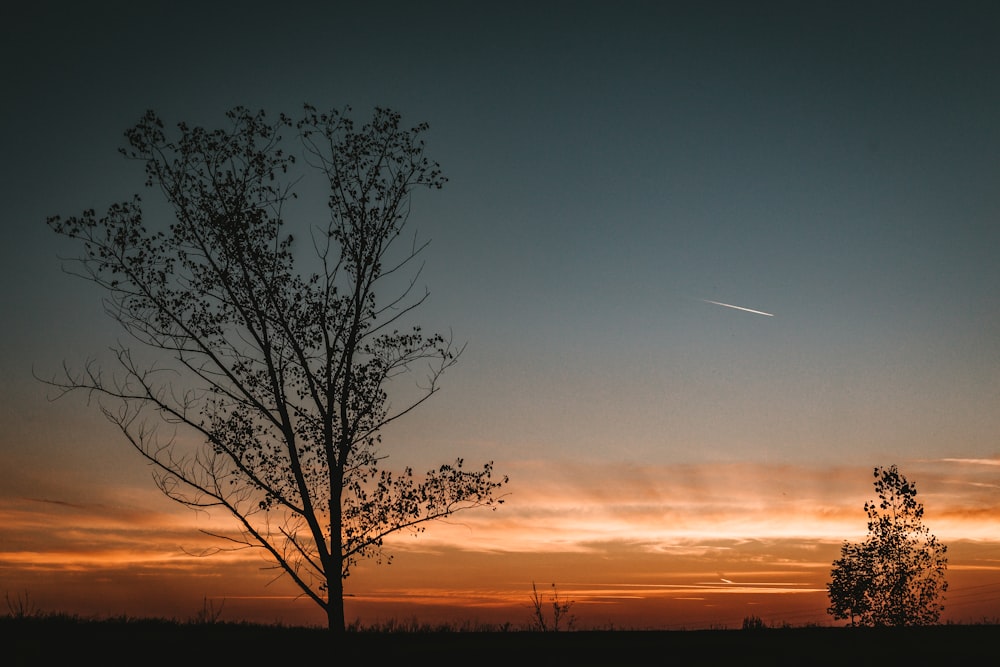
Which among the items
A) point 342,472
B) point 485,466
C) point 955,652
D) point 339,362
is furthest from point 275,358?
point 955,652

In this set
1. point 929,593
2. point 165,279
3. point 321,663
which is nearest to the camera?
point 321,663

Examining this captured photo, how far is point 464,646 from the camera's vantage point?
69.9 ft

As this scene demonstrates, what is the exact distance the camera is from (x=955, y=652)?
19359 millimetres

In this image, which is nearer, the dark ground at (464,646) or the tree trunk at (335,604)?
the dark ground at (464,646)

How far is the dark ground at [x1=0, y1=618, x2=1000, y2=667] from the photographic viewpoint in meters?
18.6

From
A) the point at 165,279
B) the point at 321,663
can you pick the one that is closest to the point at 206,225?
the point at 165,279

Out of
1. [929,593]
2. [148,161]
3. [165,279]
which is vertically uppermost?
[148,161]

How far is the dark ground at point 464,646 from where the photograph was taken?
731 inches

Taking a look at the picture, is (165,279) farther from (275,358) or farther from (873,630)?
(873,630)

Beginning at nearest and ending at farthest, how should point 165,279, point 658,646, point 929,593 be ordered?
1. point 658,646
2. point 165,279
3. point 929,593

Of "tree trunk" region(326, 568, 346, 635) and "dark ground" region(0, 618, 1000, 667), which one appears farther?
"tree trunk" region(326, 568, 346, 635)

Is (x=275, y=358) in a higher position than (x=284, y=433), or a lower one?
higher

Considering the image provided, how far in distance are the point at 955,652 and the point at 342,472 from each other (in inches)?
646

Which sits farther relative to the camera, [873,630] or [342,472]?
[873,630]
